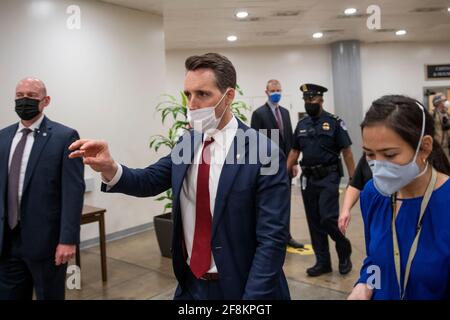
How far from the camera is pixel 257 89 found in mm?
8750

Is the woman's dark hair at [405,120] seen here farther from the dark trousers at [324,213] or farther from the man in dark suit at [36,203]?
the dark trousers at [324,213]

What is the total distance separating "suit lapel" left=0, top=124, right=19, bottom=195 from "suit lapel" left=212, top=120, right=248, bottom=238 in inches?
56.7

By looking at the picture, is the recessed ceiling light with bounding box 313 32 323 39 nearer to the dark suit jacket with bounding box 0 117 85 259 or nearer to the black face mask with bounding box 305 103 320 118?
the black face mask with bounding box 305 103 320 118

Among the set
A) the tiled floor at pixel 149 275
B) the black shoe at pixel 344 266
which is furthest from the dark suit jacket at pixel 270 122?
the black shoe at pixel 344 266

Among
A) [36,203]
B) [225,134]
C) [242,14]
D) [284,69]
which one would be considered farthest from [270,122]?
[284,69]

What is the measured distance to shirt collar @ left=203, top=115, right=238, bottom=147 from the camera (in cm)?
145

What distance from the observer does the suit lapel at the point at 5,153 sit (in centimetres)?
219

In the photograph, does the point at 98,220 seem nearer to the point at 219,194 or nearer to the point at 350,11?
the point at 219,194

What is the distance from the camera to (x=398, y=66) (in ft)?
29.6

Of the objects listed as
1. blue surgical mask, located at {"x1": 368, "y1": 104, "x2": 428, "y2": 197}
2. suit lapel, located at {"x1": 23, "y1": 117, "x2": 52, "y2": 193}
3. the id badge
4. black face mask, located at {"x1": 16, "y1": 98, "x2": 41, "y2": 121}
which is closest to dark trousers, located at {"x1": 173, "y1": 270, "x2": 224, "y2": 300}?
blue surgical mask, located at {"x1": 368, "y1": 104, "x2": 428, "y2": 197}

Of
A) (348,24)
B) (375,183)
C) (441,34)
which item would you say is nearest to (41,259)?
(375,183)

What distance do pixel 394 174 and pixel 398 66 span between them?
28.8 ft

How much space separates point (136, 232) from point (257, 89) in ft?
15.4
